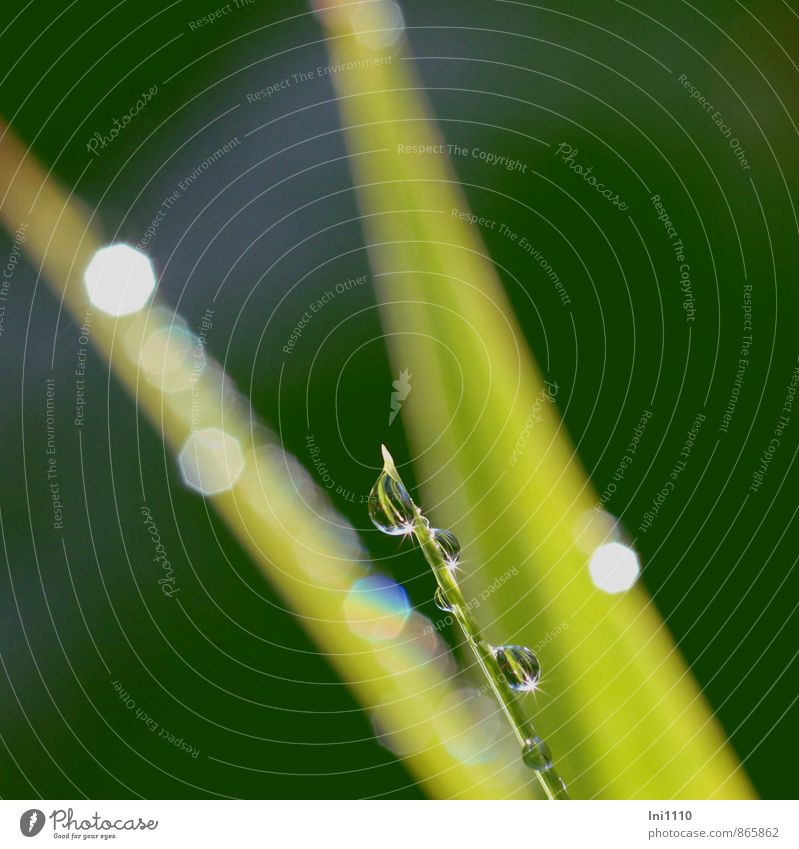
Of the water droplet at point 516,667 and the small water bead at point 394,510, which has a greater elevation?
the small water bead at point 394,510

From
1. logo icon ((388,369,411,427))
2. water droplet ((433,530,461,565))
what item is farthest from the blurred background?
water droplet ((433,530,461,565))

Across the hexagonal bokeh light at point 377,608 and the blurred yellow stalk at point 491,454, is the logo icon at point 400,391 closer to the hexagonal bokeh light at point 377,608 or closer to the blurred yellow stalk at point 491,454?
the blurred yellow stalk at point 491,454

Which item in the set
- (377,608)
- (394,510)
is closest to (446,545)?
A: (394,510)

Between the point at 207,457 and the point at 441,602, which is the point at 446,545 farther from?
the point at 207,457

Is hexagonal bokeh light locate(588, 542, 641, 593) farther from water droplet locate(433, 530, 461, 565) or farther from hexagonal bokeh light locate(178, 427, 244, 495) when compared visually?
hexagonal bokeh light locate(178, 427, 244, 495)
